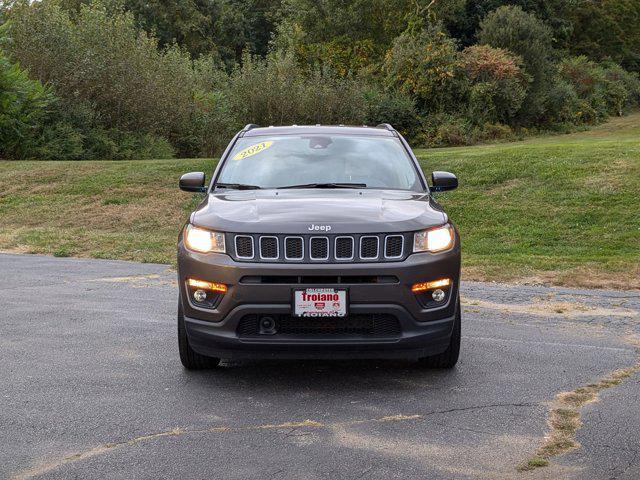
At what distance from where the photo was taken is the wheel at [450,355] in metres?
6.20

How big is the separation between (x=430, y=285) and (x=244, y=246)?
118 centimetres

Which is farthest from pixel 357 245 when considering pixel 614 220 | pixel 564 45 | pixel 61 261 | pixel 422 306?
pixel 564 45

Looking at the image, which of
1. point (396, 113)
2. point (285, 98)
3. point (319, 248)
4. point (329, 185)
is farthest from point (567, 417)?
point (396, 113)

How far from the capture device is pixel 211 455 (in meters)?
4.55

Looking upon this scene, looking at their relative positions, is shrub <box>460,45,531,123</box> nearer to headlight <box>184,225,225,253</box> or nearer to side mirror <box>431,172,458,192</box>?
side mirror <box>431,172,458,192</box>

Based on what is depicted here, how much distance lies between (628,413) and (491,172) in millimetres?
15260

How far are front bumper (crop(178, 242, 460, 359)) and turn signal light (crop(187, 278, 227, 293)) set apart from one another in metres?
0.03

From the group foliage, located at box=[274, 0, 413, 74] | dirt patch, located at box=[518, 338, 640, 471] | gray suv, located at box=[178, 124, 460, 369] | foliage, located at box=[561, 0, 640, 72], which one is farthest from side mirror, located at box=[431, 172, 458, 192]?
foliage, located at box=[561, 0, 640, 72]

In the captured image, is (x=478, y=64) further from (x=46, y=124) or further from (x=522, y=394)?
(x=522, y=394)

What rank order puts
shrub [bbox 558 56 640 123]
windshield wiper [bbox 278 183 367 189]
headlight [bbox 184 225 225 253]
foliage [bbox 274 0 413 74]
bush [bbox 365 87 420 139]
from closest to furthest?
headlight [bbox 184 225 225 253] < windshield wiper [bbox 278 183 367 189] < bush [bbox 365 87 420 139] < shrub [bbox 558 56 640 123] < foliage [bbox 274 0 413 74]

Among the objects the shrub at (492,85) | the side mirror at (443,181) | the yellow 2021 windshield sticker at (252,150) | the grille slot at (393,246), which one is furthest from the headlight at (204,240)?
the shrub at (492,85)

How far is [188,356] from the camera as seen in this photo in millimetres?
6238

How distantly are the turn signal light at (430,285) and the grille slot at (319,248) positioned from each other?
579 millimetres

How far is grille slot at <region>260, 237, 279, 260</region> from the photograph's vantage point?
5.67 metres
